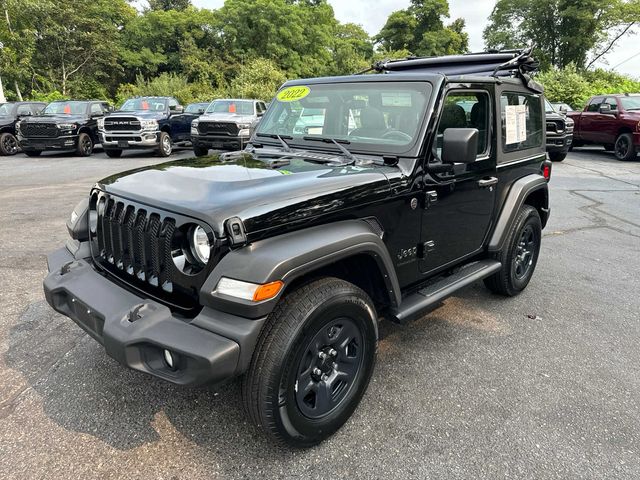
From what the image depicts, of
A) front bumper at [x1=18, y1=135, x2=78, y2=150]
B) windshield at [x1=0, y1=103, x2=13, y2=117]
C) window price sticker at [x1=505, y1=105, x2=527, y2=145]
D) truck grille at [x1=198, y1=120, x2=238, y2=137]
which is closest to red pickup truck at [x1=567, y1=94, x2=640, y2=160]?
truck grille at [x1=198, y1=120, x2=238, y2=137]

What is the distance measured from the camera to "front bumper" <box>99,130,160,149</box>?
13.4 metres

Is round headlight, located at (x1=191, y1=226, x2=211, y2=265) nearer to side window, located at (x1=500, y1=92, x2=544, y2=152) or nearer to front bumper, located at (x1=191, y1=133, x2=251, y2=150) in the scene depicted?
side window, located at (x1=500, y1=92, x2=544, y2=152)

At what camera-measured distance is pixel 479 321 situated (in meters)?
3.75

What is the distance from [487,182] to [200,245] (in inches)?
92.0

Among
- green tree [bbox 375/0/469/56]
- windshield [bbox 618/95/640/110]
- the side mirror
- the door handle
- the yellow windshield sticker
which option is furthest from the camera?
green tree [bbox 375/0/469/56]

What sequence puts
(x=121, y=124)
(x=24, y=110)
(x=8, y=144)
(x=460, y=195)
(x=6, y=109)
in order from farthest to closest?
(x=24, y=110), (x=6, y=109), (x=8, y=144), (x=121, y=124), (x=460, y=195)

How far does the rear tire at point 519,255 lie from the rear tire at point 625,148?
12269 mm

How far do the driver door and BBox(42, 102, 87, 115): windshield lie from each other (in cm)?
1480

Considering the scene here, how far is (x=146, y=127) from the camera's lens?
13.5 metres

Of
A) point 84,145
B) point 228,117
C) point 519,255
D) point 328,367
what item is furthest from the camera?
point 84,145

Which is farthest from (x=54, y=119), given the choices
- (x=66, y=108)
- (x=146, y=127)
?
(x=146, y=127)

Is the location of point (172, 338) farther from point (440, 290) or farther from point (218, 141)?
point (218, 141)

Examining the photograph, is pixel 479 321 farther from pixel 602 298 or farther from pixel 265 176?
pixel 265 176

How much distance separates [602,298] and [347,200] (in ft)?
10.7
